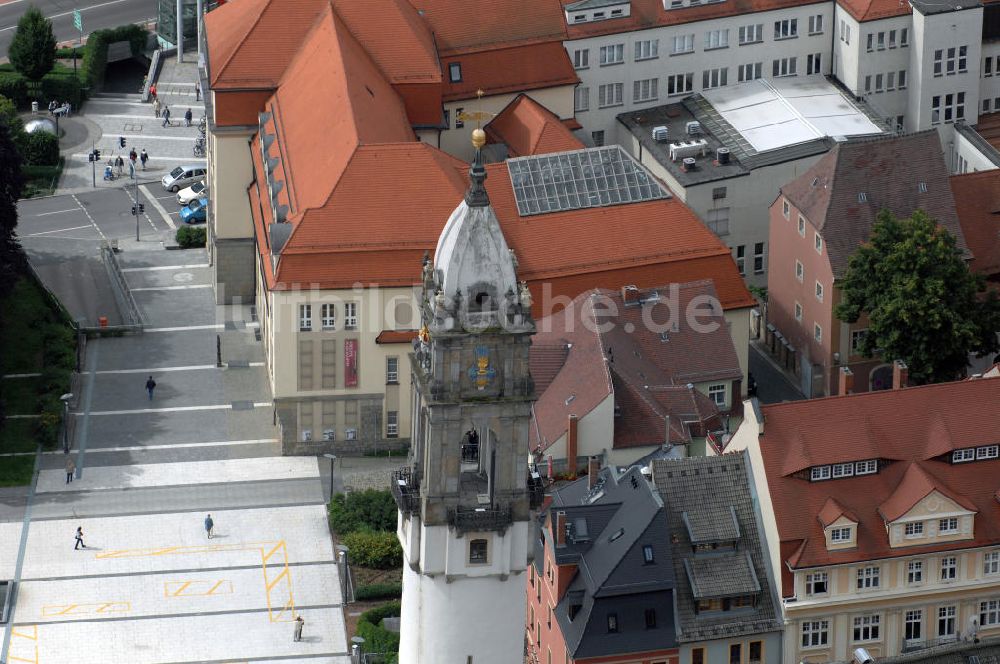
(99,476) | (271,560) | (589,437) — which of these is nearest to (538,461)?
(589,437)

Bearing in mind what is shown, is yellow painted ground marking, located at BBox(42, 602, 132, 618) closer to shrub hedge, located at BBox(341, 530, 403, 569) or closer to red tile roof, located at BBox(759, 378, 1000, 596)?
shrub hedge, located at BBox(341, 530, 403, 569)

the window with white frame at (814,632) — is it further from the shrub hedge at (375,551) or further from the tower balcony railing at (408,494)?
the tower balcony railing at (408,494)

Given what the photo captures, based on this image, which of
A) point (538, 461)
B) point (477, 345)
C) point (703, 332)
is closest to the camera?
point (477, 345)

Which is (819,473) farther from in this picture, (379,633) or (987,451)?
(379,633)

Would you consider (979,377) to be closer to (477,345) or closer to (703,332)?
(703,332)

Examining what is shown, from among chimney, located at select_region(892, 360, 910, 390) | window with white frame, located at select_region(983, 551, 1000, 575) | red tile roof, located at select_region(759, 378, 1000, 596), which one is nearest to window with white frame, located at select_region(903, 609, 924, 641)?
red tile roof, located at select_region(759, 378, 1000, 596)

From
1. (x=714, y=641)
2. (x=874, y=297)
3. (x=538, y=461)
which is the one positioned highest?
(x=874, y=297)
